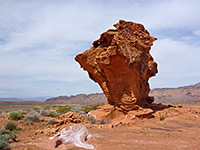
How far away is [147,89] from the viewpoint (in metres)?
13.9

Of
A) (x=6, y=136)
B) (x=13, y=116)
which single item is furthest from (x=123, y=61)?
(x=13, y=116)

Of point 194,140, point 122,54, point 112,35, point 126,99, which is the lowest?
point 194,140

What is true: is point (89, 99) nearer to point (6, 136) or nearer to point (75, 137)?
point (6, 136)

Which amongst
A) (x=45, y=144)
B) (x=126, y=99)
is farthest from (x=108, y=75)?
(x=45, y=144)

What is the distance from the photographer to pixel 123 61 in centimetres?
1088

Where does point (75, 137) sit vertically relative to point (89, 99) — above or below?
above

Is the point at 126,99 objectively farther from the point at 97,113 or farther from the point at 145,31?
the point at 145,31

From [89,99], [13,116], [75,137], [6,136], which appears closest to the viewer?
[75,137]

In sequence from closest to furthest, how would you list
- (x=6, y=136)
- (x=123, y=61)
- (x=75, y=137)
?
(x=75, y=137)
(x=6, y=136)
(x=123, y=61)

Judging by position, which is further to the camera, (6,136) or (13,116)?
(13,116)

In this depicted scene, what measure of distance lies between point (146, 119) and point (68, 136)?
6.30m

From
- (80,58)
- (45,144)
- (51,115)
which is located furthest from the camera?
(51,115)

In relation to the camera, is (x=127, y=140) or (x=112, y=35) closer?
(x=127, y=140)

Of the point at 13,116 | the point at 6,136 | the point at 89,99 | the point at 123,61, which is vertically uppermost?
the point at 123,61
